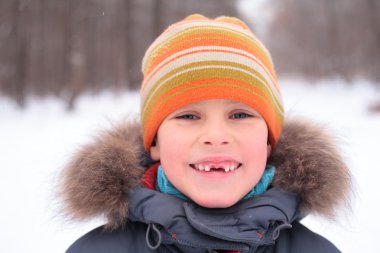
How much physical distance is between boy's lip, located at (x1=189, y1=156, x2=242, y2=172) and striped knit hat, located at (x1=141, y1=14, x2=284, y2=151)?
A: 23cm

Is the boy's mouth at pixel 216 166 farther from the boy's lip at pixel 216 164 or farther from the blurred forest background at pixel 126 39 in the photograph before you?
the blurred forest background at pixel 126 39

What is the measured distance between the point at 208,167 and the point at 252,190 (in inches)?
10.8

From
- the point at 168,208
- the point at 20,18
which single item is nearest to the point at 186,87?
the point at 168,208

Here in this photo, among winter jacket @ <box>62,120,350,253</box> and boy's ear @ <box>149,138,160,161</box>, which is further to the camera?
boy's ear @ <box>149,138,160,161</box>

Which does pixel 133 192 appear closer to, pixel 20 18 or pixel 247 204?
pixel 247 204

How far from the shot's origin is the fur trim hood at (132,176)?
1.27m

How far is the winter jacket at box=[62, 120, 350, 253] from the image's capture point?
44.9 inches

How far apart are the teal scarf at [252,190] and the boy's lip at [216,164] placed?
0.56 feet

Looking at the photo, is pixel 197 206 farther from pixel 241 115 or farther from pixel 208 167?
pixel 241 115

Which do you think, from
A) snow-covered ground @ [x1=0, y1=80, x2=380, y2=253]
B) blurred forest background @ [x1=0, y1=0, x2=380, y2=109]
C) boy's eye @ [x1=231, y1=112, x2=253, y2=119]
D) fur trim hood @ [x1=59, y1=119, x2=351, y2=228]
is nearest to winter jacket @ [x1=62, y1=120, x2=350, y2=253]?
fur trim hood @ [x1=59, y1=119, x2=351, y2=228]

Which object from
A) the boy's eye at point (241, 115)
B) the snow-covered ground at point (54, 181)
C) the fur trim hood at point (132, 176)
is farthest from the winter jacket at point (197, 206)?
the boy's eye at point (241, 115)

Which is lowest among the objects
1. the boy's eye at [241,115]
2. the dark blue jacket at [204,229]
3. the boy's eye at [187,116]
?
the dark blue jacket at [204,229]

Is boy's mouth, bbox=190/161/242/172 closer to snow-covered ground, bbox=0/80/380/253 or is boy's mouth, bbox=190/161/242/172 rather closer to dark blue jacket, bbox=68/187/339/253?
dark blue jacket, bbox=68/187/339/253

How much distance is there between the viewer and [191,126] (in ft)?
3.93
